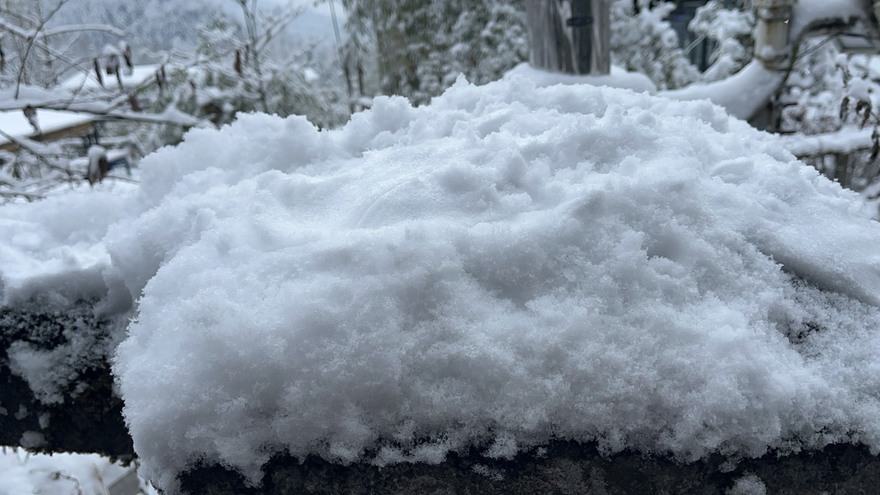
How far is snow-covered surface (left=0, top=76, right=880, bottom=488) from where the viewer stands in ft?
2.52

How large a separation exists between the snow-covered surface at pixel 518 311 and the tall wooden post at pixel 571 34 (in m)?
2.11

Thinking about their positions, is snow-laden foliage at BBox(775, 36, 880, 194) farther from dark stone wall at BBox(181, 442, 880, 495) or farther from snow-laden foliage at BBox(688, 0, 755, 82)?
dark stone wall at BBox(181, 442, 880, 495)

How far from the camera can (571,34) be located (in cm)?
304

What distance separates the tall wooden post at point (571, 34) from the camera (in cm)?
301

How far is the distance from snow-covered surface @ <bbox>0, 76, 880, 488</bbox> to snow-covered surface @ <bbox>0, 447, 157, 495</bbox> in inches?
72.7

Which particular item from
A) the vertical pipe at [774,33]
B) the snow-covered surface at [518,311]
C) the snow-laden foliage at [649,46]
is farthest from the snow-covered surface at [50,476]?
the snow-laden foliage at [649,46]

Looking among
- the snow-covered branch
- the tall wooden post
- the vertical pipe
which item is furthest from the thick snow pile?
the snow-covered branch

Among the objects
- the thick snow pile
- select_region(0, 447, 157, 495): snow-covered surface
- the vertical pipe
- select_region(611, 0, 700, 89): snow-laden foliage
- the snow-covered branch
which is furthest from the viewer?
select_region(611, 0, 700, 89): snow-laden foliage

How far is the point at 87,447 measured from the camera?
1.27 meters

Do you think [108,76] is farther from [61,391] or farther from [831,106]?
[831,106]

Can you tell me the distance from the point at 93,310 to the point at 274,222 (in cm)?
47

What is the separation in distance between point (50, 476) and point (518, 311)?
8.31 feet

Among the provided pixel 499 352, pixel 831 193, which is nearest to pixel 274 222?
pixel 499 352

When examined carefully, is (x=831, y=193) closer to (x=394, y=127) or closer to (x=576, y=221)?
(x=576, y=221)
